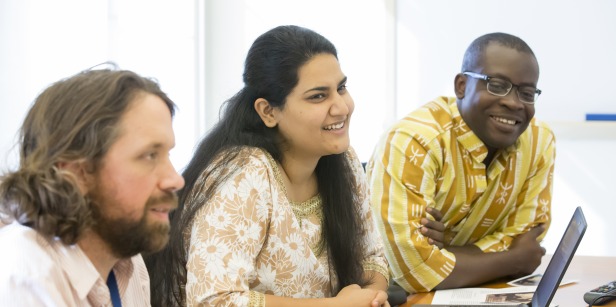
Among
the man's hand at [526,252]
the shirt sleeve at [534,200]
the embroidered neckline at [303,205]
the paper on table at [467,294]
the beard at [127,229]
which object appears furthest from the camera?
the shirt sleeve at [534,200]

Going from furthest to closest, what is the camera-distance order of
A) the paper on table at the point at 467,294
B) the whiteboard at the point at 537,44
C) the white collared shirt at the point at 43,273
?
1. the whiteboard at the point at 537,44
2. the paper on table at the point at 467,294
3. the white collared shirt at the point at 43,273

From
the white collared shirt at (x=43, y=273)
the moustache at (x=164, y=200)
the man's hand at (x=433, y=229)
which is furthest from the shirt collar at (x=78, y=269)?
the man's hand at (x=433, y=229)

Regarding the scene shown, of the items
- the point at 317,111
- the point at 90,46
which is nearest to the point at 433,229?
the point at 317,111

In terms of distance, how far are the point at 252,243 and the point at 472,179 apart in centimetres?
92

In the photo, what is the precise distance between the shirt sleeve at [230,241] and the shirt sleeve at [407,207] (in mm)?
596

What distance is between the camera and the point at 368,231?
225cm

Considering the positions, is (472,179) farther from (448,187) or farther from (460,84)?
(460,84)

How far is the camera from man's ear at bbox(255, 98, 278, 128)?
1993 millimetres

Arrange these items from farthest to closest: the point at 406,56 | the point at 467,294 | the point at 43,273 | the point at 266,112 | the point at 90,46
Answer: the point at 406,56 → the point at 90,46 → the point at 467,294 → the point at 266,112 → the point at 43,273

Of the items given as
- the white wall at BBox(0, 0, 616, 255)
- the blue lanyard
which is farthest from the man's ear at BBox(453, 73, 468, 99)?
the white wall at BBox(0, 0, 616, 255)

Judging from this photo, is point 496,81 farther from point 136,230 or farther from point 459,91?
point 136,230

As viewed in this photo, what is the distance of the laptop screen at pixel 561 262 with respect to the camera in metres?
1.71

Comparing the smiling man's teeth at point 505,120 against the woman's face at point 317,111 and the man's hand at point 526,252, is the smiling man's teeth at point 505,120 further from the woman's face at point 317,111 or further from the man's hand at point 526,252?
the woman's face at point 317,111

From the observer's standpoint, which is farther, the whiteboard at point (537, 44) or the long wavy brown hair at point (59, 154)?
the whiteboard at point (537, 44)
